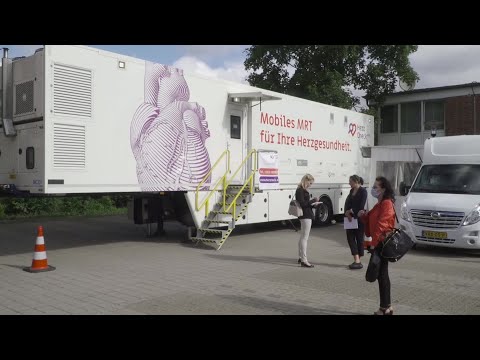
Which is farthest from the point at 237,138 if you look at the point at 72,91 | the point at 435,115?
the point at 435,115

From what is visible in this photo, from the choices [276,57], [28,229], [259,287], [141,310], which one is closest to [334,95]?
[276,57]

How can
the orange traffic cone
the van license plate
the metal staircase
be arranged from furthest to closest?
the metal staircase, the van license plate, the orange traffic cone

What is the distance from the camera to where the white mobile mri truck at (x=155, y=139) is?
8641 millimetres

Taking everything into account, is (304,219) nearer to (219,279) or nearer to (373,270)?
(219,279)

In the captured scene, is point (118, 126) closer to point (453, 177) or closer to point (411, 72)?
point (453, 177)

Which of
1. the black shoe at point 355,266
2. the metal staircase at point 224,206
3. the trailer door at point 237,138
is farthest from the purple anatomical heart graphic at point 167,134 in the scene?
the black shoe at point 355,266

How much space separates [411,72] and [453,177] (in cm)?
1292

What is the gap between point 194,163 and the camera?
37.1ft

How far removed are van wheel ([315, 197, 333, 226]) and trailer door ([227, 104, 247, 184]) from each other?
3.68 metres

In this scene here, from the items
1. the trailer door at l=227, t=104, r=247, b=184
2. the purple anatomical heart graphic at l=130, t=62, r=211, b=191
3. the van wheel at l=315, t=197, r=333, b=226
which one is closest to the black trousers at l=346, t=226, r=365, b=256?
the purple anatomical heart graphic at l=130, t=62, r=211, b=191

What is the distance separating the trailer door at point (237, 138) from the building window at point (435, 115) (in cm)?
1428

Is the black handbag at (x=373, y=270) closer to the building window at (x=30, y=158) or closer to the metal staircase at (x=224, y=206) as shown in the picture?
the metal staircase at (x=224, y=206)

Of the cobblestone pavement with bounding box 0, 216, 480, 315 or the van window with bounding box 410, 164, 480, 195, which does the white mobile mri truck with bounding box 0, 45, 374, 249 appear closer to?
the cobblestone pavement with bounding box 0, 216, 480, 315

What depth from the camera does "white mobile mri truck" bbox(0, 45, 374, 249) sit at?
864 centimetres
